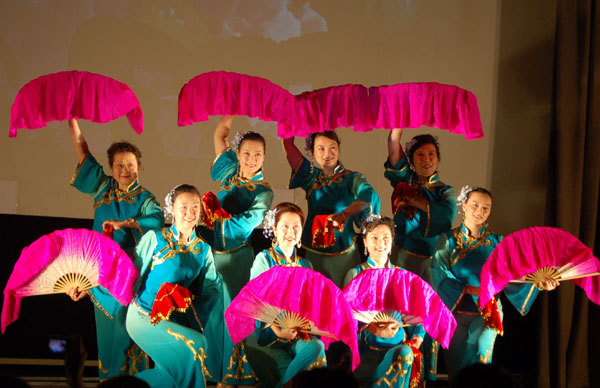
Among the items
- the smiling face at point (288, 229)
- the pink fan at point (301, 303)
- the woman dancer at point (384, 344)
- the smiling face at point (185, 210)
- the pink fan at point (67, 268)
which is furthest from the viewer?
the smiling face at point (288, 229)

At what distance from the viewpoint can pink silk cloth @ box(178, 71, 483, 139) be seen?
132 inches

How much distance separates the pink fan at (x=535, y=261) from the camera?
3.29 meters

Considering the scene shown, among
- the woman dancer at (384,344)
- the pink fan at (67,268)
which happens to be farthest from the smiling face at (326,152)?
the pink fan at (67,268)

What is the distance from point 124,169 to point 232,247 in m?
0.71

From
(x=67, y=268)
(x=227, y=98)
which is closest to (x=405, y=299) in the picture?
(x=227, y=98)

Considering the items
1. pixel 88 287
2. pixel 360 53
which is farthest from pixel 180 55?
pixel 88 287

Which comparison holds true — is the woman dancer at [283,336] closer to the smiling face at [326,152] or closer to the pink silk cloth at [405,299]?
the pink silk cloth at [405,299]

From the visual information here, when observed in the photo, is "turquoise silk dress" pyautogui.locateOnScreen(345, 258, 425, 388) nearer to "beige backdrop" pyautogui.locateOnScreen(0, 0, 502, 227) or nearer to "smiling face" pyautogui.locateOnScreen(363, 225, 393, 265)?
"smiling face" pyautogui.locateOnScreen(363, 225, 393, 265)

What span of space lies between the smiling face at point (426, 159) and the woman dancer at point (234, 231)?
2.85ft

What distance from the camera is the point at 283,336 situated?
3090 millimetres

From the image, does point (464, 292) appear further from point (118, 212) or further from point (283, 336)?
point (118, 212)

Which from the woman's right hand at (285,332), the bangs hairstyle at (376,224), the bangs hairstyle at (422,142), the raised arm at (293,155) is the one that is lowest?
the woman's right hand at (285,332)

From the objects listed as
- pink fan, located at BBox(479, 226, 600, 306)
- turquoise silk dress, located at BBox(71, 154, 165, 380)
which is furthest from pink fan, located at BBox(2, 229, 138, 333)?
pink fan, located at BBox(479, 226, 600, 306)

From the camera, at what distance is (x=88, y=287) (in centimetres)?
311
